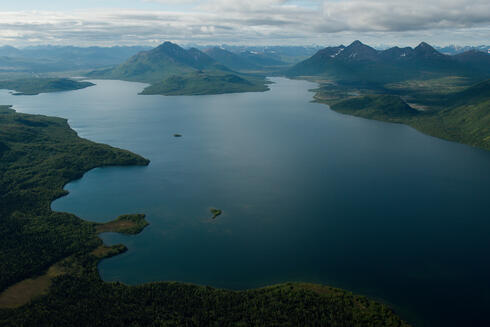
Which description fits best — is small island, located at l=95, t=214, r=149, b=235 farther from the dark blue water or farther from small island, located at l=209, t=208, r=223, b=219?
small island, located at l=209, t=208, r=223, b=219

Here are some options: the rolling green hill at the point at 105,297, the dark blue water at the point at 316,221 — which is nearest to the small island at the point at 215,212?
the dark blue water at the point at 316,221

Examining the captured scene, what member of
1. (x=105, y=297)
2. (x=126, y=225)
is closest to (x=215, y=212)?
(x=126, y=225)

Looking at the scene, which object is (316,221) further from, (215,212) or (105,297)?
(105,297)

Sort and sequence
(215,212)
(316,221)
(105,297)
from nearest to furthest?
(105,297), (316,221), (215,212)

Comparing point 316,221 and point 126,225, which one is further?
point 316,221

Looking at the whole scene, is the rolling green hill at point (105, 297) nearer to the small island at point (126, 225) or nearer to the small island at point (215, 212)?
the small island at point (126, 225)

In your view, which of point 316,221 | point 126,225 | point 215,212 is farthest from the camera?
point 215,212

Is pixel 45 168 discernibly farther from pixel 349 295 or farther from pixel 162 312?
pixel 349 295

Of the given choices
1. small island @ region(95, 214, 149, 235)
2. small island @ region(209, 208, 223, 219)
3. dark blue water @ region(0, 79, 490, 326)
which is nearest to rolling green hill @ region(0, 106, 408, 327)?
small island @ region(95, 214, 149, 235)
